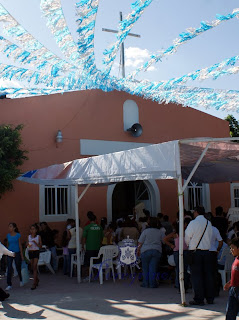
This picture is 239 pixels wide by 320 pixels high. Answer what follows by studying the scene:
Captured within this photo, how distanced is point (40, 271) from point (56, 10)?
24.9ft

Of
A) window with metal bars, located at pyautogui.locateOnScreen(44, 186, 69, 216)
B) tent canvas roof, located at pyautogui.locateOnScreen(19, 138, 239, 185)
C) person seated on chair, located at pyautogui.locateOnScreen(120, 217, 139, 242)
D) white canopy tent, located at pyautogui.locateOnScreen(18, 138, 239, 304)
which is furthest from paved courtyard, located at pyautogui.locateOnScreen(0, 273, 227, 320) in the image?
window with metal bars, located at pyautogui.locateOnScreen(44, 186, 69, 216)

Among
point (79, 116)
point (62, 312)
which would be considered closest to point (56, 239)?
point (79, 116)

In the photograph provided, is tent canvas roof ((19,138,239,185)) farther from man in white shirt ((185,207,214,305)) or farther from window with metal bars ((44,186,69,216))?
window with metal bars ((44,186,69,216))

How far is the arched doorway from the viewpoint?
14371mm

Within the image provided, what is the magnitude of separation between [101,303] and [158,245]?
6.66ft

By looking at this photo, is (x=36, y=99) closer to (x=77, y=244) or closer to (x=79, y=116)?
(x=79, y=116)

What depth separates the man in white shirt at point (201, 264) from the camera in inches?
276

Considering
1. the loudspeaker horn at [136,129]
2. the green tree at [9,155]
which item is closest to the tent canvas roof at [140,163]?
the green tree at [9,155]

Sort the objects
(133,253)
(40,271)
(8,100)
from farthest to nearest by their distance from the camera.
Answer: (8,100)
(40,271)
(133,253)

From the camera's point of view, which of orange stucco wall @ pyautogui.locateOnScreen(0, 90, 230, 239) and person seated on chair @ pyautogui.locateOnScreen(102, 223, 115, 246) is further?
orange stucco wall @ pyautogui.locateOnScreen(0, 90, 230, 239)

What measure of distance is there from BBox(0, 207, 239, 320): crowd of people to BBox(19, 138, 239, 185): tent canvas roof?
1.05 metres

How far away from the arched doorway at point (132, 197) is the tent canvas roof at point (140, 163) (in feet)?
13.8

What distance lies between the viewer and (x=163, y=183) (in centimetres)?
1548

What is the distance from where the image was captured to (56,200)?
1340cm
